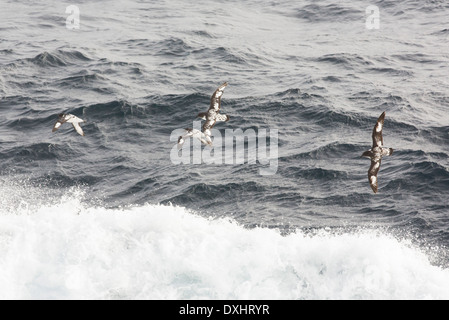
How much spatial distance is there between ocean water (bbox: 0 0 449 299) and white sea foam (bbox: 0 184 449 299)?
0.05 m

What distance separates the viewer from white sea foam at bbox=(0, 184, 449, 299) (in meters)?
19.5

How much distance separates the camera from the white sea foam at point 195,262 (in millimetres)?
19547

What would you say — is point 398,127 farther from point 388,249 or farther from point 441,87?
point 388,249

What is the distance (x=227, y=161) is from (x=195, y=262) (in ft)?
24.4

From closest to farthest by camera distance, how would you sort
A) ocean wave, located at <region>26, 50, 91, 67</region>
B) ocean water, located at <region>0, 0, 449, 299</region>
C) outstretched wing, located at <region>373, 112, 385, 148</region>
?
ocean water, located at <region>0, 0, 449, 299</region> < outstretched wing, located at <region>373, 112, 385, 148</region> < ocean wave, located at <region>26, 50, 91, 67</region>

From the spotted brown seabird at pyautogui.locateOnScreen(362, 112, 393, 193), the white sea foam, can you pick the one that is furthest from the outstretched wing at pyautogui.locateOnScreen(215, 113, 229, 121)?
the spotted brown seabird at pyautogui.locateOnScreen(362, 112, 393, 193)

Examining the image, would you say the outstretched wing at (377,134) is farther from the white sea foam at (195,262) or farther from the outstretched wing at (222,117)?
the outstretched wing at (222,117)

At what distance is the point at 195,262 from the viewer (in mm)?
20469

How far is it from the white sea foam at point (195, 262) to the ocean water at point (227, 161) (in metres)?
0.05

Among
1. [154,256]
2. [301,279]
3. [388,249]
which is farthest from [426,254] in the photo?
[154,256]

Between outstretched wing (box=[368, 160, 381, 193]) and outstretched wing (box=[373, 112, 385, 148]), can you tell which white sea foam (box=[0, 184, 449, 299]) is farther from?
outstretched wing (box=[373, 112, 385, 148])

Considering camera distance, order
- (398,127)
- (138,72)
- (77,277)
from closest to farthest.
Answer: (77,277) < (398,127) < (138,72)
